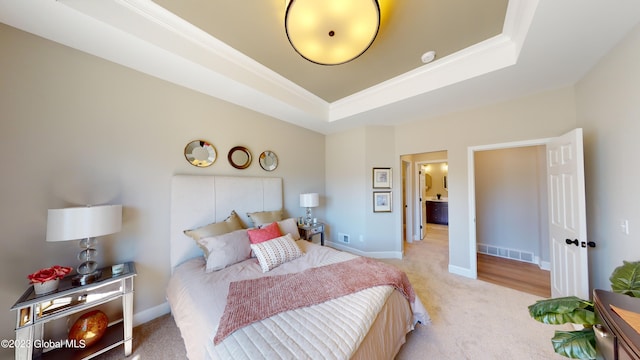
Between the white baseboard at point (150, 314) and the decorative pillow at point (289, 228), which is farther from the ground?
the decorative pillow at point (289, 228)

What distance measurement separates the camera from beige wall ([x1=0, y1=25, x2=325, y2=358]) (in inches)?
57.6

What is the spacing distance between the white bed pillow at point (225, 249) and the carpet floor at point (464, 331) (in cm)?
69

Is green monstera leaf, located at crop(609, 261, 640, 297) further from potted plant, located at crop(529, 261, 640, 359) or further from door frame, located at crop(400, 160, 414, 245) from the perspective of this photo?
door frame, located at crop(400, 160, 414, 245)

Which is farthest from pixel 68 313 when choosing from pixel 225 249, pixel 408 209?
pixel 408 209

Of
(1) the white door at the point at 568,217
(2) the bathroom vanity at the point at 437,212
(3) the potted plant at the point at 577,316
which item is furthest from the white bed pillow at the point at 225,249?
(2) the bathroom vanity at the point at 437,212

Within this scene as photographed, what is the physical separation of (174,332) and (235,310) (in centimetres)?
121

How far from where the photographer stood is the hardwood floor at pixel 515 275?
2.60m

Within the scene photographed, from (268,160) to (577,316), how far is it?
3301 mm

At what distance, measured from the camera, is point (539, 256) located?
Result: 3.28 metres

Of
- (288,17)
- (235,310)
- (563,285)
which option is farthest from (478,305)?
(288,17)

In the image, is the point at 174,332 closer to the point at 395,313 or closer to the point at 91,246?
the point at 91,246

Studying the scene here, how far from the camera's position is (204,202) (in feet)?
7.84

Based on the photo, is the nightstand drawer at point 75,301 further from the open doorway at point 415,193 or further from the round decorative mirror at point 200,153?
the open doorway at point 415,193

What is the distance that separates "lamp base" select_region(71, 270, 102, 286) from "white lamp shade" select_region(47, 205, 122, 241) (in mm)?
379
